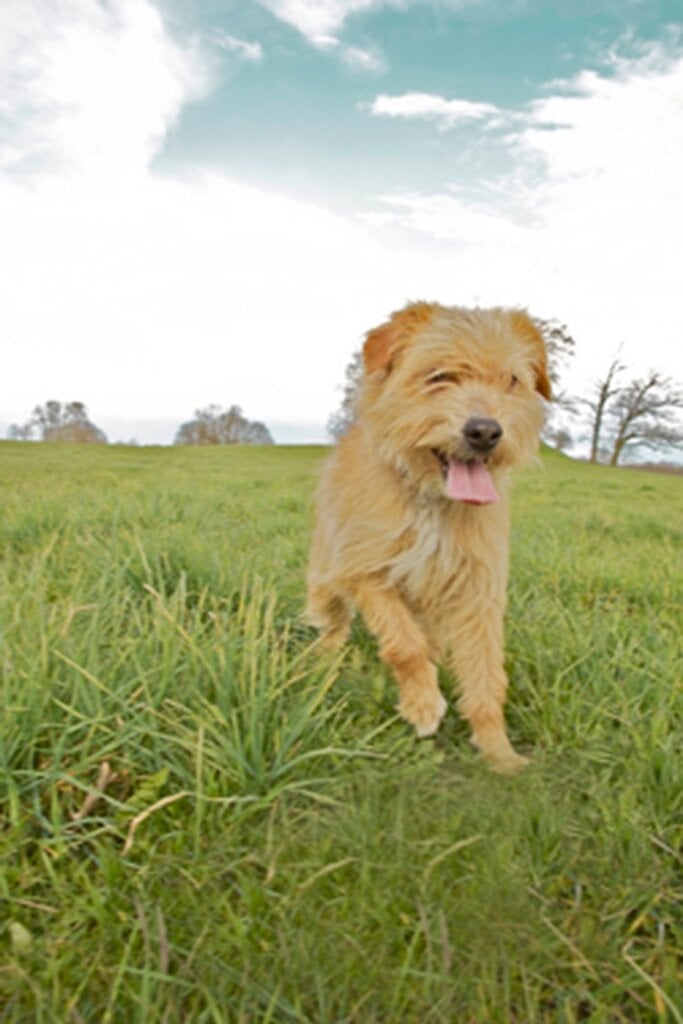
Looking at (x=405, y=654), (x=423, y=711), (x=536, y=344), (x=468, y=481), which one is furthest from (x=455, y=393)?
(x=423, y=711)

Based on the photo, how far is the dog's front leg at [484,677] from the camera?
240 cm

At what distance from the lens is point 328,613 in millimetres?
3357

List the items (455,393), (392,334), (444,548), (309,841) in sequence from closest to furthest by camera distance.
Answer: (309,841) < (455,393) < (444,548) < (392,334)

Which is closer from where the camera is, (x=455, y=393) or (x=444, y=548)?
(x=455, y=393)

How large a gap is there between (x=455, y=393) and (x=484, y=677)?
1122 millimetres

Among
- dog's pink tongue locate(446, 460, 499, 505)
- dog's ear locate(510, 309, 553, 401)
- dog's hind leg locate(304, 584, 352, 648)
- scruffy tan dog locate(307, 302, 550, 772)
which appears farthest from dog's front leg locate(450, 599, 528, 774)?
dog's ear locate(510, 309, 553, 401)

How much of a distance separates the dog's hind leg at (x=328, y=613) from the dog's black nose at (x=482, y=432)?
1067mm

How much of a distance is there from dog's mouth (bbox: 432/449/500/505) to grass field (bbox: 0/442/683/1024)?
0.72 meters

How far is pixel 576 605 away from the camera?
387 cm

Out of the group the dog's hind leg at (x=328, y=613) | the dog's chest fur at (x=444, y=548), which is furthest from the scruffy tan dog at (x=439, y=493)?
the dog's hind leg at (x=328, y=613)

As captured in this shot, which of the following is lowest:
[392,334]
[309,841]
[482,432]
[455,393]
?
[309,841]

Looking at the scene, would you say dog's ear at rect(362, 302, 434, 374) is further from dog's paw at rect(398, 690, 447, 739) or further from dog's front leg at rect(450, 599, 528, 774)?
dog's paw at rect(398, 690, 447, 739)

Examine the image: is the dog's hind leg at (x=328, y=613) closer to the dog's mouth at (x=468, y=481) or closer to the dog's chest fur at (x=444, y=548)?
the dog's chest fur at (x=444, y=548)

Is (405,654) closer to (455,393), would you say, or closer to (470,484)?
(470,484)
